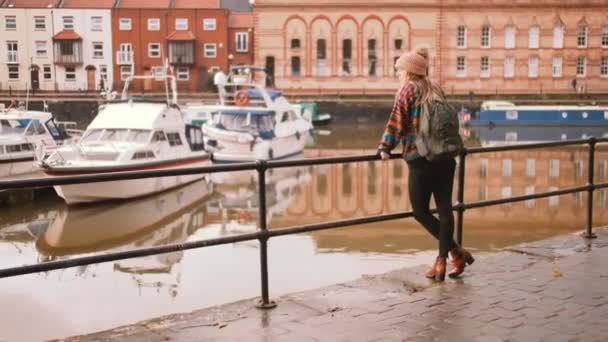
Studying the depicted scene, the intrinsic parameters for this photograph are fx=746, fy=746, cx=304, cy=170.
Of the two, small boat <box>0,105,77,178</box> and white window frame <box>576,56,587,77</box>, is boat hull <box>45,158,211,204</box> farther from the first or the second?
white window frame <box>576,56,587,77</box>

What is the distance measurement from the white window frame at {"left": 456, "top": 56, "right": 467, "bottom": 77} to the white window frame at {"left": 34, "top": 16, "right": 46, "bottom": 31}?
35070mm

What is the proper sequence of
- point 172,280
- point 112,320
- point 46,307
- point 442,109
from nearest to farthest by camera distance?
point 442,109 → point 112,320 → point 46,307 → point 172,280

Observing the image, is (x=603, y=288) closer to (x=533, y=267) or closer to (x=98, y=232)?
(x=533, y=267)

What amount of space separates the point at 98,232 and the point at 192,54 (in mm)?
49189

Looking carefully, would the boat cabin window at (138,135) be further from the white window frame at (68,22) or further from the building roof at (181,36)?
the white window frame at (68,22)

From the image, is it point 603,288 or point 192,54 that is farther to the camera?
point 192,54

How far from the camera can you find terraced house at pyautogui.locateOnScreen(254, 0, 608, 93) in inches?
2416

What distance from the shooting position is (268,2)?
2388 inches

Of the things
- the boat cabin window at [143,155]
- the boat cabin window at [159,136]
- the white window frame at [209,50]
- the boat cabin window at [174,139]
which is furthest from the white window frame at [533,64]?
the boat cabin window at [143,155]

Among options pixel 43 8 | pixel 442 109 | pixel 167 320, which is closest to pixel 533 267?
pixel 442 109

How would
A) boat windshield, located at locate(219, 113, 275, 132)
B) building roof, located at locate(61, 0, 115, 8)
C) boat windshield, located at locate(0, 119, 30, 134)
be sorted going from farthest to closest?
building roof, located at locate(61, 0, 115, 8) < boat windshield, located at locate(219, 113, 275, 132) < boat windshield, located at locate(0, 119, 30, 134)

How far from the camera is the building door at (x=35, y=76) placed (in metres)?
61.8

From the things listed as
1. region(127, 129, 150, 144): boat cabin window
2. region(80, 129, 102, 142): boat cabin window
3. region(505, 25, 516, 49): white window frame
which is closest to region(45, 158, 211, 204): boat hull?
region(127, 129, 150, 144): boat cabin window

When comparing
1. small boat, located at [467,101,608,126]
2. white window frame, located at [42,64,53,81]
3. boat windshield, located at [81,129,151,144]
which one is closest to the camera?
boat windshield, located at [81,129,151,144]
